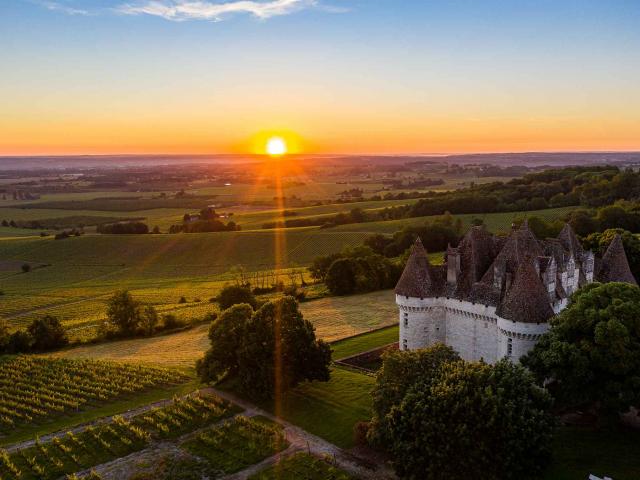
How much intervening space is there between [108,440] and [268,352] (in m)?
14.3

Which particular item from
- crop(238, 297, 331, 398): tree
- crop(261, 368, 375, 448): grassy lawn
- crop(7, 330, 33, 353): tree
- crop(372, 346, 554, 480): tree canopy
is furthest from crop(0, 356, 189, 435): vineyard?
crop(372, 346, 554, 480): tree canopy

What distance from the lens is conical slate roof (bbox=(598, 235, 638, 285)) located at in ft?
172

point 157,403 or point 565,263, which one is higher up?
point 565,263

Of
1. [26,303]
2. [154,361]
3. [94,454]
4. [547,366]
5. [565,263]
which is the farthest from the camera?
[26,303]

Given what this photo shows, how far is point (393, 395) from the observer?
3562 cm

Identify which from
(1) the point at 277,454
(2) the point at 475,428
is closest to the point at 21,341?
(1) the point at 277,454

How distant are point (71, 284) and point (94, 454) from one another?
269 ft

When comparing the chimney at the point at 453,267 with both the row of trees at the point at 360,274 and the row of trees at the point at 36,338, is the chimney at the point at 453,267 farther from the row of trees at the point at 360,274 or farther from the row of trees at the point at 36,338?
the row of trees at the point at 36,338

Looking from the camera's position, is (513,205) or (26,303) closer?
(26,303)

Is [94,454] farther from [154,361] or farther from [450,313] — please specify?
[450,313]

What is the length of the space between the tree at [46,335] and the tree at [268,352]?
33327 mm

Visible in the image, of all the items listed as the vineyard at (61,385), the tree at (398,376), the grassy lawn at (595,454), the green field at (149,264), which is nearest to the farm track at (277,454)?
the tree at (398,376)

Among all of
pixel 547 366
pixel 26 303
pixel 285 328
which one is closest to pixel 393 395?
pixel 547 366

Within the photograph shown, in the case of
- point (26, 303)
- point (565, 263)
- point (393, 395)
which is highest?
point (565, 263)
